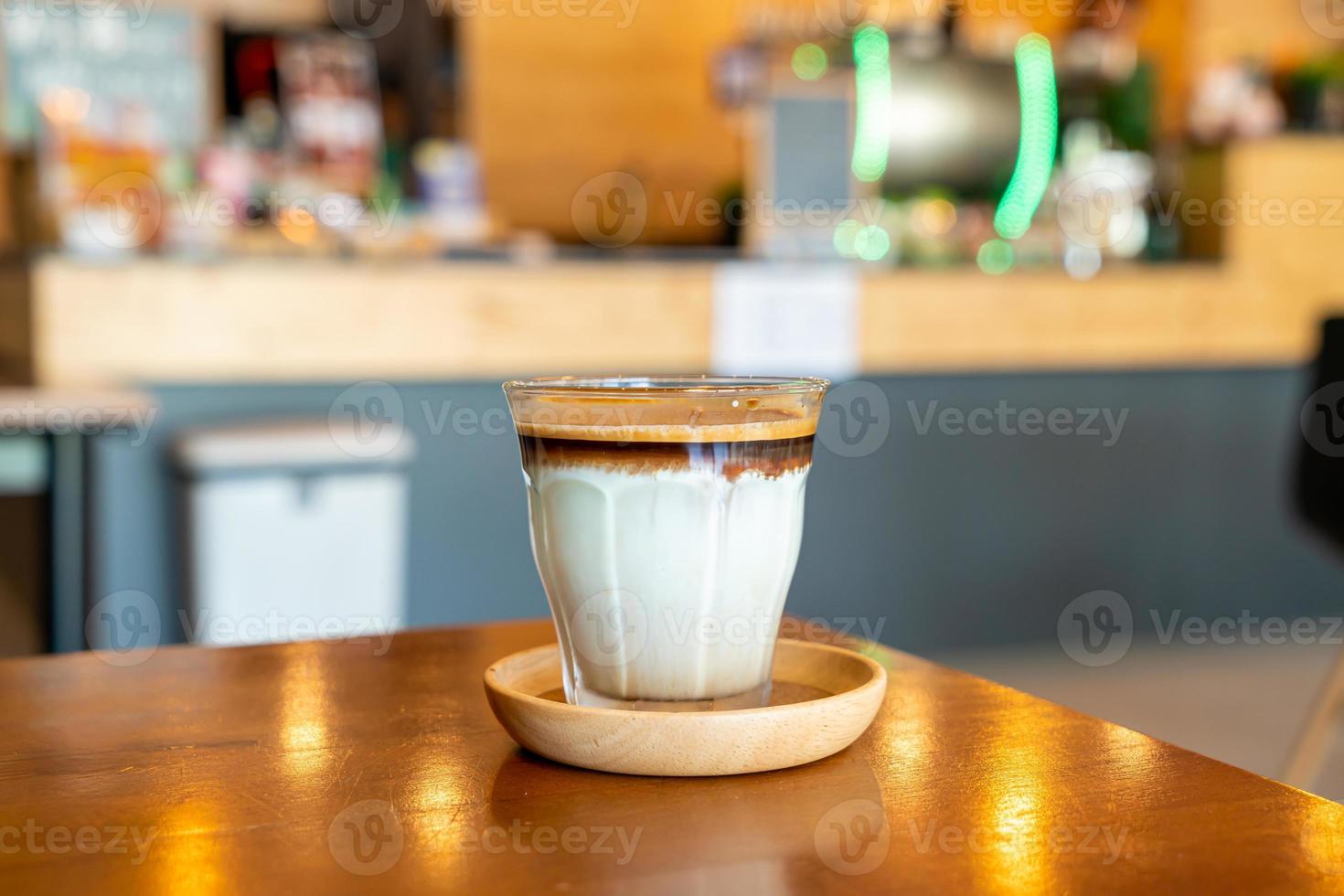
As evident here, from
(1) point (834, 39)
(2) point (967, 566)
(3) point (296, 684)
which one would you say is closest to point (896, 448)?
(2) point (967, 566)

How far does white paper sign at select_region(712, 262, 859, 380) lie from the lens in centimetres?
308

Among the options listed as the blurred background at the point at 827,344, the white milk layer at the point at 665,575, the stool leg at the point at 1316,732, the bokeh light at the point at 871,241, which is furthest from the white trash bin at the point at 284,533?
the white milk layer at the point at 665,575

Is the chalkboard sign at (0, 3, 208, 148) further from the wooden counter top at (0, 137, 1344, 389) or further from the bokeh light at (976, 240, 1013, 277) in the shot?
the bokeh light at (976, 240, 1013, 277)

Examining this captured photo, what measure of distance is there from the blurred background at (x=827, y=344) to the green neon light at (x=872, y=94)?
1 cm

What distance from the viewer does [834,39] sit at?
4668 millimetres

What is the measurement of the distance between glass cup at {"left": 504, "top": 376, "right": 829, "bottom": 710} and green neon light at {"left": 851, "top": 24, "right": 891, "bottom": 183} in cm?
406

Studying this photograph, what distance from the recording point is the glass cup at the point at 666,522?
59 cm

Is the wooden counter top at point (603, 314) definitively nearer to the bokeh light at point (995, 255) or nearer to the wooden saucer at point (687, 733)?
the bokeh light at point (995, 255)

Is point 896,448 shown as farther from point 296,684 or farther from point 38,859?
point 38,859

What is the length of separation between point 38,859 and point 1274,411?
3.59 metres

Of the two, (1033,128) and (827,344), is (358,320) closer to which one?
(827,344)

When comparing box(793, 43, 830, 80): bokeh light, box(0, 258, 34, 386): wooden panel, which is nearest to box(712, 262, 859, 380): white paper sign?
box(0, 258, 34, 386): wooden panel

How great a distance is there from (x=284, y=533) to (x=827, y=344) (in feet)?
4.36

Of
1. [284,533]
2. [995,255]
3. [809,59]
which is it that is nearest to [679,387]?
[284,533]
